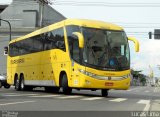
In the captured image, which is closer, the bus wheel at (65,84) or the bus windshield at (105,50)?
the bus windshield at (105,50)

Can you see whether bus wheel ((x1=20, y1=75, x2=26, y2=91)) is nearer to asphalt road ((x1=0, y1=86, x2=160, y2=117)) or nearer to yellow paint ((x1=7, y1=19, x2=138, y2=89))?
yellow paint ((x1=7, y1=19, x2=138, y2=89))

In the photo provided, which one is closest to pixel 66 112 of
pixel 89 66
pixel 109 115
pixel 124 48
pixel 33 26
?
pixel 109 115

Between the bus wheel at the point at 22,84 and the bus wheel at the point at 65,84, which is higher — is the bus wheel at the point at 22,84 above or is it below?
below

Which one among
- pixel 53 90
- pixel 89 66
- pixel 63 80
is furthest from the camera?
pixel 53 90

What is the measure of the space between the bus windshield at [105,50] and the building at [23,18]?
4253cm

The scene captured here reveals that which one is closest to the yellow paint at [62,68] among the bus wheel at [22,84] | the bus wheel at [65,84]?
the bus wheel at [65,84]

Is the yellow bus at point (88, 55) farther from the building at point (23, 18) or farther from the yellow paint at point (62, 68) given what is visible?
the building at point (23, 18)

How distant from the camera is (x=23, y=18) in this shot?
2790 inches

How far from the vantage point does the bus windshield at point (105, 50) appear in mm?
23203

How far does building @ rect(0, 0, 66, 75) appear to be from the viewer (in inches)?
2692

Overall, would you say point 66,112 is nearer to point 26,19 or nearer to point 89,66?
point 89,66

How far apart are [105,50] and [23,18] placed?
48607mm

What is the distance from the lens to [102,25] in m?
24.4

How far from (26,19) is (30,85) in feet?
132
